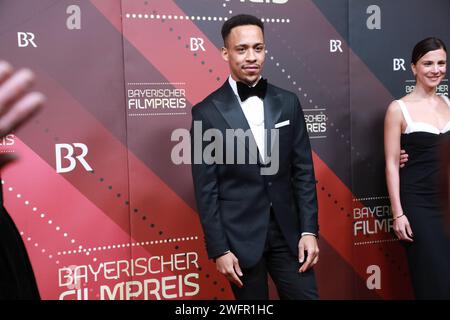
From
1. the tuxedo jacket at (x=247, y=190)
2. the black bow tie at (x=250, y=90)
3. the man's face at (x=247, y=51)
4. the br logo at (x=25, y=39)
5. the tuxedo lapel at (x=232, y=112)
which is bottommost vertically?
the tuxedo jacket at (x=247, y=190)

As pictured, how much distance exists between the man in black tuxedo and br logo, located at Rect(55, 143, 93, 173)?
0.68 m

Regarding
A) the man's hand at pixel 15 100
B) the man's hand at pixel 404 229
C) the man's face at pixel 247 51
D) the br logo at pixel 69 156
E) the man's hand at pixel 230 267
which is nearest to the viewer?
the man's hand at pixel 15 100

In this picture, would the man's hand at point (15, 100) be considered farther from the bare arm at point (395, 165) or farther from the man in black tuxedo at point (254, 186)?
the bare arm at point (395, 165)

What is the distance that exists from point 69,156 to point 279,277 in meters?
1.21

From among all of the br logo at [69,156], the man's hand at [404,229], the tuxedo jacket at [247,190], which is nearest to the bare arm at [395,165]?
the man's hand at [404,229]

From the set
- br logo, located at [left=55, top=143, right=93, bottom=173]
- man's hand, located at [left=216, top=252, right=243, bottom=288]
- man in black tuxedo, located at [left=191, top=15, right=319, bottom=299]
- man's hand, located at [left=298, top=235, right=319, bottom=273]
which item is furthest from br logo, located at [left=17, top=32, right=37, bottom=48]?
man's hand, located at [left=298, top=235, right=319, bottom=273]

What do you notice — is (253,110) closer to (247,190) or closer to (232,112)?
(232,112)

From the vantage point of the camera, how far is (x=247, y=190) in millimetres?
2275

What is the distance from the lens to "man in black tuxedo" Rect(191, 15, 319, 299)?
2.24 meters

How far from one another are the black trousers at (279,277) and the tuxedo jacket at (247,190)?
0.11 feet

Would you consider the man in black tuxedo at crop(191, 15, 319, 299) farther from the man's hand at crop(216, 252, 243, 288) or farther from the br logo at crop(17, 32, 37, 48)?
the br logo at crop(17, 32, 37, 48)

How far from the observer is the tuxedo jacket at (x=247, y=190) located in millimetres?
2238

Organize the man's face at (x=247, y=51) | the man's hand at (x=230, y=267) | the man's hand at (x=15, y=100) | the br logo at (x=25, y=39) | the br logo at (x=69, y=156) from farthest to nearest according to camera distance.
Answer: the br logo at (x=69, y=156) < the br logo at (x=25, y=39) < the man's face at (x=247, y=51) < the man's hand at (x=230, y=267) < the man's hand at (x=15, y=100)
